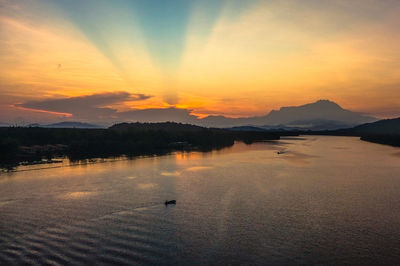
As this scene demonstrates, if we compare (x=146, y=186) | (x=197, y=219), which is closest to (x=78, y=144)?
(x=146, y=186)

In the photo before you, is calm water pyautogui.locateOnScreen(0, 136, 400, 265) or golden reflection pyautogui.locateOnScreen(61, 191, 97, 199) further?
golden reflection pyautogui.locateOnScreen(61, 191, 97, 199)

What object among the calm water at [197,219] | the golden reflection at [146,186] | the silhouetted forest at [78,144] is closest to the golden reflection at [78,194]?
the calm water at [197,219]

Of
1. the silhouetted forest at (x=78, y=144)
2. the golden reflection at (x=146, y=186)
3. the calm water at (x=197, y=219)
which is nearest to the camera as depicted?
the calm water at (x=197, y=219)

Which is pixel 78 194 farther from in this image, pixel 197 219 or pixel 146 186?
pixel 197 219

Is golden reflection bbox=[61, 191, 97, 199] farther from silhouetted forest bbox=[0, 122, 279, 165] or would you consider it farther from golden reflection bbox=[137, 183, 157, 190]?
silhouetted forest bbox=[0, 122, 279, 165]

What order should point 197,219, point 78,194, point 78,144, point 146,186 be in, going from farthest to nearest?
point 78,144 → point 146,186 → point 78,194 → point 197,219

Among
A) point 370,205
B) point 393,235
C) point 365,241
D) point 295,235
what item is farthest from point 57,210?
point 370,205

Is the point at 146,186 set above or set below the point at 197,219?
above

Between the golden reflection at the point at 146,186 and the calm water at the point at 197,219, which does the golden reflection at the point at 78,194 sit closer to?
the calm water at the point at 197,219

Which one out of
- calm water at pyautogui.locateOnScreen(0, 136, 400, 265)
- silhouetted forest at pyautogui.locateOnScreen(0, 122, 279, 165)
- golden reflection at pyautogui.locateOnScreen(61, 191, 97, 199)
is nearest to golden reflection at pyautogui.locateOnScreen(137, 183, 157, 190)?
calm water at pyautogui.locateOnScreen(0, 136, 400, 265)

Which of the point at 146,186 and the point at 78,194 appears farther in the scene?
the point at 146,186
